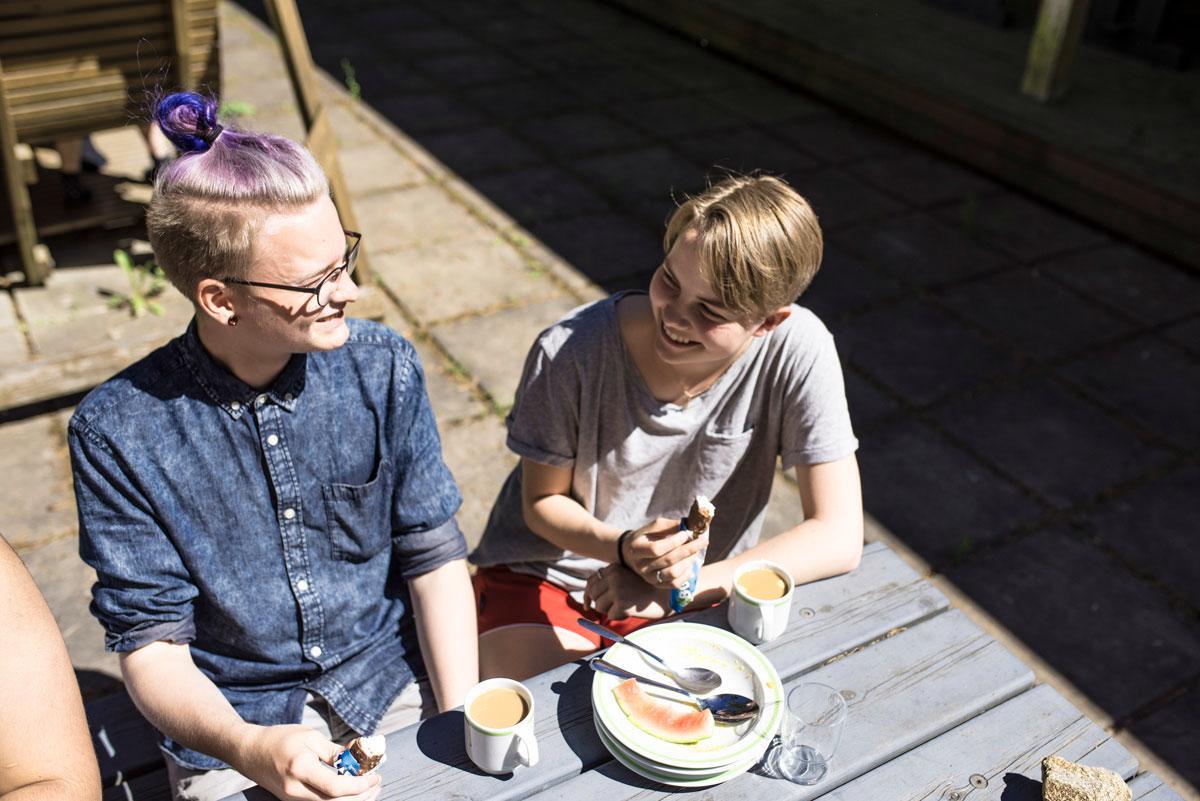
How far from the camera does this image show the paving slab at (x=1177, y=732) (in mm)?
2654

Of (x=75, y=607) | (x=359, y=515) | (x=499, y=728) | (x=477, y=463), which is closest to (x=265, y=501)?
(x=359, y=515)

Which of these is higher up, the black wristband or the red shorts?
the black wristband

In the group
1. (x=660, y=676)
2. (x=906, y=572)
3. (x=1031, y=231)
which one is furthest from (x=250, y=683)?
(x=1031, y=231)

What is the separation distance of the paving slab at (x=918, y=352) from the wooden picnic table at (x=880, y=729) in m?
2.30

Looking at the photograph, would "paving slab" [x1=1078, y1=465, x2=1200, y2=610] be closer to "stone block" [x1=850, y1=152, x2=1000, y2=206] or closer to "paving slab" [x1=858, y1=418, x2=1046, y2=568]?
"paving slab" [x1=858, y1=418, x2=1046, y2=568]

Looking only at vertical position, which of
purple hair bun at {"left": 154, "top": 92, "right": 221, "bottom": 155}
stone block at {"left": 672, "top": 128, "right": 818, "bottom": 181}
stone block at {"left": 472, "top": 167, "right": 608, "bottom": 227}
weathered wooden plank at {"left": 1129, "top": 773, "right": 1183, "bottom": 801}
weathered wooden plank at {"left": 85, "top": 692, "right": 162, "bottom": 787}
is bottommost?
weathered wooden plank at {"left": 85, "top": 692, "right": 162, "bottom": 787}

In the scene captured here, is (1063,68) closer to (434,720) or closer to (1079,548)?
(1079,548)

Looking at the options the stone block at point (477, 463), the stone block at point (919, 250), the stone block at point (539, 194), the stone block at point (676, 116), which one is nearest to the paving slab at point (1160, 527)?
the stone block at point (919, 250)

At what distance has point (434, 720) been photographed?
159 cm

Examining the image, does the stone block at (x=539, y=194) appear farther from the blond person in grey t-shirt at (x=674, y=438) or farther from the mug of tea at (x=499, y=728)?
the mug of tea at (x=499, y=728)

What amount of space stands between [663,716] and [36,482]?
8.49 ft

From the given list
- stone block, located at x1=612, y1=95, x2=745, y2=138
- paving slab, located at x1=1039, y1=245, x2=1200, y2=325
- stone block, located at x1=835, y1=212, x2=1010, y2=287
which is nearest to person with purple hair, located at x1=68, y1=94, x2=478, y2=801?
stone block, located at x1=835, y1=212, x2=1010, y2=287

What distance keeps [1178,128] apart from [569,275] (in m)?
3.74

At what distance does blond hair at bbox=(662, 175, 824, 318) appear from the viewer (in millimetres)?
1853
